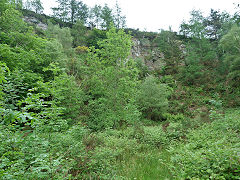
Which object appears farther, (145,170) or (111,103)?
(111,103)

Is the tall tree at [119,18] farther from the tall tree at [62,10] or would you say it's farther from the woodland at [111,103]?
the tall tree at [62,10]

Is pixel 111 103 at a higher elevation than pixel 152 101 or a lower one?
higher

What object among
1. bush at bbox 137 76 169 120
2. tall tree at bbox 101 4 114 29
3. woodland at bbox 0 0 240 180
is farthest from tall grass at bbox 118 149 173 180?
tall tree at bbox 101 4 114 29

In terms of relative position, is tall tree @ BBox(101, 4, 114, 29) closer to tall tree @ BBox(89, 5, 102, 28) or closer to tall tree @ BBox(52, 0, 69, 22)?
tall tree @ BBox(89, 5, 102, 28)

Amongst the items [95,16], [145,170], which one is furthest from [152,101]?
[95,16]

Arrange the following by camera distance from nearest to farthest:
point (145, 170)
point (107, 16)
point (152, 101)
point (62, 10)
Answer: point (145, 170), point (152, 101), point (107, 16), point (62, 10)

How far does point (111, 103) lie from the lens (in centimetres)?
883

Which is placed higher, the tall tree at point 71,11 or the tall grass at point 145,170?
the tall tree at point 71,11

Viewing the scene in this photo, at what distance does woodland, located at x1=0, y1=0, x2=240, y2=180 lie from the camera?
2529mm

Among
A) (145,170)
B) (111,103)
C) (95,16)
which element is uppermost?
(95,16)

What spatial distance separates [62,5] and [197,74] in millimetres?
40597

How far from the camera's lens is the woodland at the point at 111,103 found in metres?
2.53

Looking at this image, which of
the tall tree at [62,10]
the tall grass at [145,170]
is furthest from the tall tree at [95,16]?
the tall grass at [145,170]

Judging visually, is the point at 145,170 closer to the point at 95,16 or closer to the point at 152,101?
the point at 152,101
